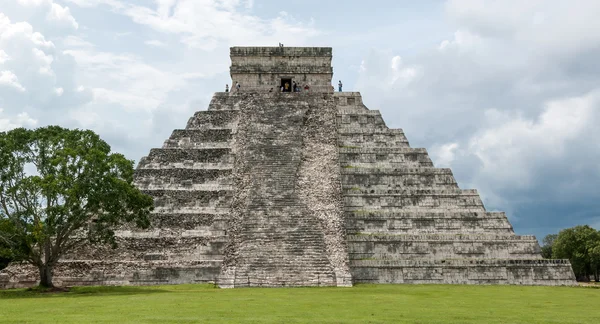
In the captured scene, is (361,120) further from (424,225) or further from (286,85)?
(424,225)

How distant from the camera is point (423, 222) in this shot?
24.8 meters

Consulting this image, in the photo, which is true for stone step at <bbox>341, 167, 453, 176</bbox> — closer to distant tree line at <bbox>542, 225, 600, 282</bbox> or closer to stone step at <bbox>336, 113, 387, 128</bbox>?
stone step at <bbox>336, 113, 387, 128</bbox>

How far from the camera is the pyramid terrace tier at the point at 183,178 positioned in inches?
1037

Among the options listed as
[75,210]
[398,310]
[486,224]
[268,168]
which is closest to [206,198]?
[268,168]

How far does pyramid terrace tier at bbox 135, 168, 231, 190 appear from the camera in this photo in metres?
26.3

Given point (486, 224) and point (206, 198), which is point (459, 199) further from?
point (206, 198)

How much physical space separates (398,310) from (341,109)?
18.8m

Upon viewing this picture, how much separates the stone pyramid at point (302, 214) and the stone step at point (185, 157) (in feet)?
0.18

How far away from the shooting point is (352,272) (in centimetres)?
2217

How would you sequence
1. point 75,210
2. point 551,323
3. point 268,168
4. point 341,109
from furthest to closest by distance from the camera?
point 341,109 → point 268,168 → point 75,210 → point 551,323

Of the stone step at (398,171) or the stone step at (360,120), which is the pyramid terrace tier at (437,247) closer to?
the stone step at (398,171)

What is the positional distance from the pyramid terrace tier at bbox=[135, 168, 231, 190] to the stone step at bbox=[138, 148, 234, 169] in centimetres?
53

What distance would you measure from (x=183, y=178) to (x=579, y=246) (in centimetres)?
3045

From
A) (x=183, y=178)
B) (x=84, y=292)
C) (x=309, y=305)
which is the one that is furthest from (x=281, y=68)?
(x=309, y=305)
